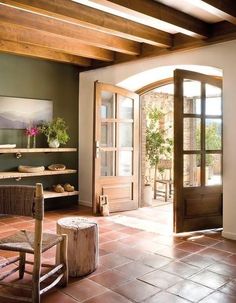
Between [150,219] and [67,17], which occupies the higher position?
[67,17]

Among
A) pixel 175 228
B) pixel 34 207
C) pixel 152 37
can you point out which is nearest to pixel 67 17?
pixel 152 37

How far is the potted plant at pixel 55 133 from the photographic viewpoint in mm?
5586

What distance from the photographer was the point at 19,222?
488 centimetres

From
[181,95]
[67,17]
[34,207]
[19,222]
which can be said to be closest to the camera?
[34,207]

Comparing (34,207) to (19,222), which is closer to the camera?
(34,207)

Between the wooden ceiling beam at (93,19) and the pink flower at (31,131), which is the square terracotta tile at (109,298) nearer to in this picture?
the wooden ceiling beam at (93,19)

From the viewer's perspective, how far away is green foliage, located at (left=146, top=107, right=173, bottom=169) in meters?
7.14

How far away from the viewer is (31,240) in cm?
262

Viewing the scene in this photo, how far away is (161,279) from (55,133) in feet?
11.2

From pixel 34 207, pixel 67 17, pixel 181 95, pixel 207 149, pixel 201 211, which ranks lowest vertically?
pixel 201 211

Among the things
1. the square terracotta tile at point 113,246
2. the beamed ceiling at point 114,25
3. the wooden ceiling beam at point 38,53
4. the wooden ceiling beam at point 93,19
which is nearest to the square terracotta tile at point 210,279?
the square terracotta tile at point 113,246

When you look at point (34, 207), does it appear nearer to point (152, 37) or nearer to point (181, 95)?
point (181, 95)

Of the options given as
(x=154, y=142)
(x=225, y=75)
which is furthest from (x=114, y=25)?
(x=154, y=142)

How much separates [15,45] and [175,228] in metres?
3.58
